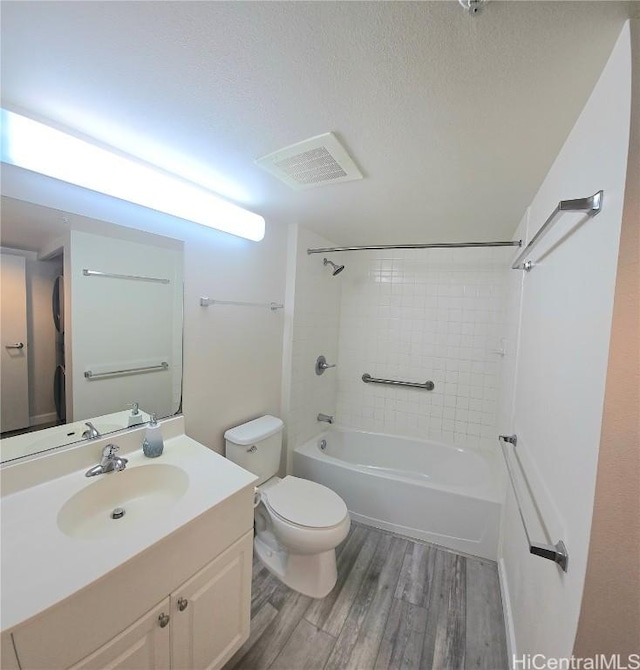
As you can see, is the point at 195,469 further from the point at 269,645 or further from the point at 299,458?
the point at 299,458

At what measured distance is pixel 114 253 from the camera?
4.24 ft

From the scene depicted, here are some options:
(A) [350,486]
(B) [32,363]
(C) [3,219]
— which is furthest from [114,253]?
(A) [350,486]

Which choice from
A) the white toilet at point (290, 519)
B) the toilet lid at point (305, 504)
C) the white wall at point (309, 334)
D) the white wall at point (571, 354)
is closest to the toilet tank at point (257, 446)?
the white toilet at point (290, 519)

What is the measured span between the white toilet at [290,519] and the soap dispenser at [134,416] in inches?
20.7

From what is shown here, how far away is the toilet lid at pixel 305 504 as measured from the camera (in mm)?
1532

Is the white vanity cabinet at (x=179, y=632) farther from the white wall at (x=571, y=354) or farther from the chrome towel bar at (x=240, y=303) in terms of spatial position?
the chrome towel bar at (x=240, y=303)

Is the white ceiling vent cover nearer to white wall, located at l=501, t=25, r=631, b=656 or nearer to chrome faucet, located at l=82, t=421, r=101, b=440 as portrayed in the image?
white wall, located at l=501, t=25, r=631, b=656

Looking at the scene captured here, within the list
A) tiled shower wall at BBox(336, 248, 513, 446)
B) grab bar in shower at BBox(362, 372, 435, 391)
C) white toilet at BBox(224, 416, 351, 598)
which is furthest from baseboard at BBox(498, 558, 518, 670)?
grab bar in shower at BBox(362, 372, 435, 391)

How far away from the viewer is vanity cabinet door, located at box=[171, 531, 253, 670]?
0.95m

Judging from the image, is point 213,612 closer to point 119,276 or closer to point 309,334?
point 119,276

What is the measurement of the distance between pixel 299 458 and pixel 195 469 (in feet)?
3.91

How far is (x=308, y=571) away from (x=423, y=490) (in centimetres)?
88

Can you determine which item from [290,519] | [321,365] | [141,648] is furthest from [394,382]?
[141,648]

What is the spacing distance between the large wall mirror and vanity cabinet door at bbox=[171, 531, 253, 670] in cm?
74
